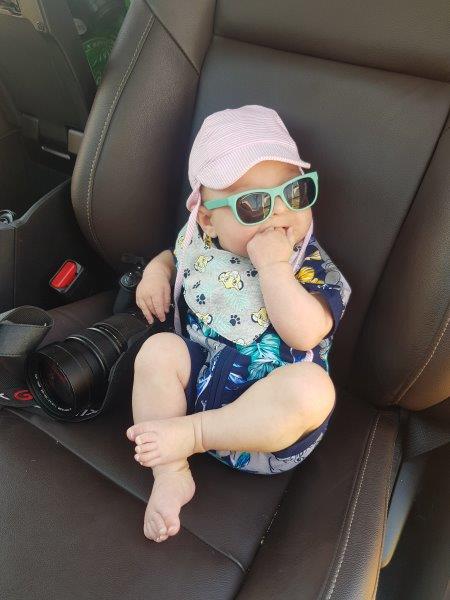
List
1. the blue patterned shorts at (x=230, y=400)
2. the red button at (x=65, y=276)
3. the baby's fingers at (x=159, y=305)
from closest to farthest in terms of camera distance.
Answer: the blue patterned shorts at (x=230, y=400) → the baby's fingers at (x=159, y=305) → the red button at (x=65, y=276)

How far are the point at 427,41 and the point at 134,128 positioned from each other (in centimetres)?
56

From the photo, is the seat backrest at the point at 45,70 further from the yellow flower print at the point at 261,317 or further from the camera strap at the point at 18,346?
the yellow flower print at the point at 261,317

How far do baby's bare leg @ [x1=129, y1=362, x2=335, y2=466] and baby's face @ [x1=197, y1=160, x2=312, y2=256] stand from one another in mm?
247

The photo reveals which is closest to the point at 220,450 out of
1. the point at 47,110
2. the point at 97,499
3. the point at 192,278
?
the point at 97,499

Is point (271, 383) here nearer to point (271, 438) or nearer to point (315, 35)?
point (271, 438)

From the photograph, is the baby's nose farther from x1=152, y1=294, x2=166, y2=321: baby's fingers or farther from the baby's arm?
x1=152, y1=294, x2=166, y2=321: baby's fingers

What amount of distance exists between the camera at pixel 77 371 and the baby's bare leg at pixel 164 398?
0.07 meters

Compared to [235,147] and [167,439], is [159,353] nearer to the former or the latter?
[167,439]

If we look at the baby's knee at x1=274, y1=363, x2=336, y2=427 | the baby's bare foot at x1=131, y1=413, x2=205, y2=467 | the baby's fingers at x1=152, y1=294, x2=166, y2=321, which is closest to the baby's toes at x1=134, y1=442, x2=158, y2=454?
the baby's bare foot at x1=131, y1=413, x2=205, y2=467

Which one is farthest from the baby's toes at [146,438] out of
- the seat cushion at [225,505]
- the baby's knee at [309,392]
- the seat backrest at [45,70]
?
the seat backrest at [45,70]

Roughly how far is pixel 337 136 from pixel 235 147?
21 cm

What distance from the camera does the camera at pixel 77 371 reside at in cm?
98

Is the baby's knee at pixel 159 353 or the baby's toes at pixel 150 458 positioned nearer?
the baby's toes at pixel 150 458

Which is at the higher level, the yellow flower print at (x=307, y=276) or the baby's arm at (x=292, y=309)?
the yellow flower print at (x=307, y=276)
